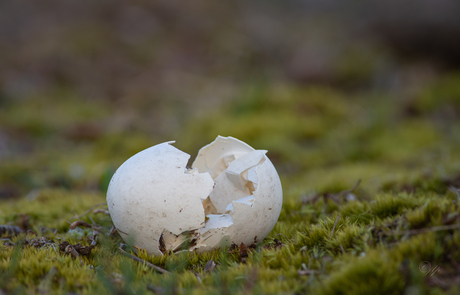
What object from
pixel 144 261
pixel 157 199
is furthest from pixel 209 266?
pixel 157 199

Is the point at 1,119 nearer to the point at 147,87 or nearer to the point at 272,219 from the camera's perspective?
the point at 147,87

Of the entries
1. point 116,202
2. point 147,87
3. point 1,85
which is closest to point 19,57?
point 1,85

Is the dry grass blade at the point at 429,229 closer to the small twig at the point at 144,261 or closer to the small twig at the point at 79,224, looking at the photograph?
the small twig at the point at 144,261

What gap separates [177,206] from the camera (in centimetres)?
239

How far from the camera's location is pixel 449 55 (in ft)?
29.7

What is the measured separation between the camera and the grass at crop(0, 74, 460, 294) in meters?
2.02

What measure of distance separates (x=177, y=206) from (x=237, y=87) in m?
6.55

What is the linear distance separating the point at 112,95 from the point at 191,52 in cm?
280

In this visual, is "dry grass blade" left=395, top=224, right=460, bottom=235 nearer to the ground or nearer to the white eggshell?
the ground

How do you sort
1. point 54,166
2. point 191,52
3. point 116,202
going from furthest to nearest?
point 191,52
point 54,166
point 116,202
